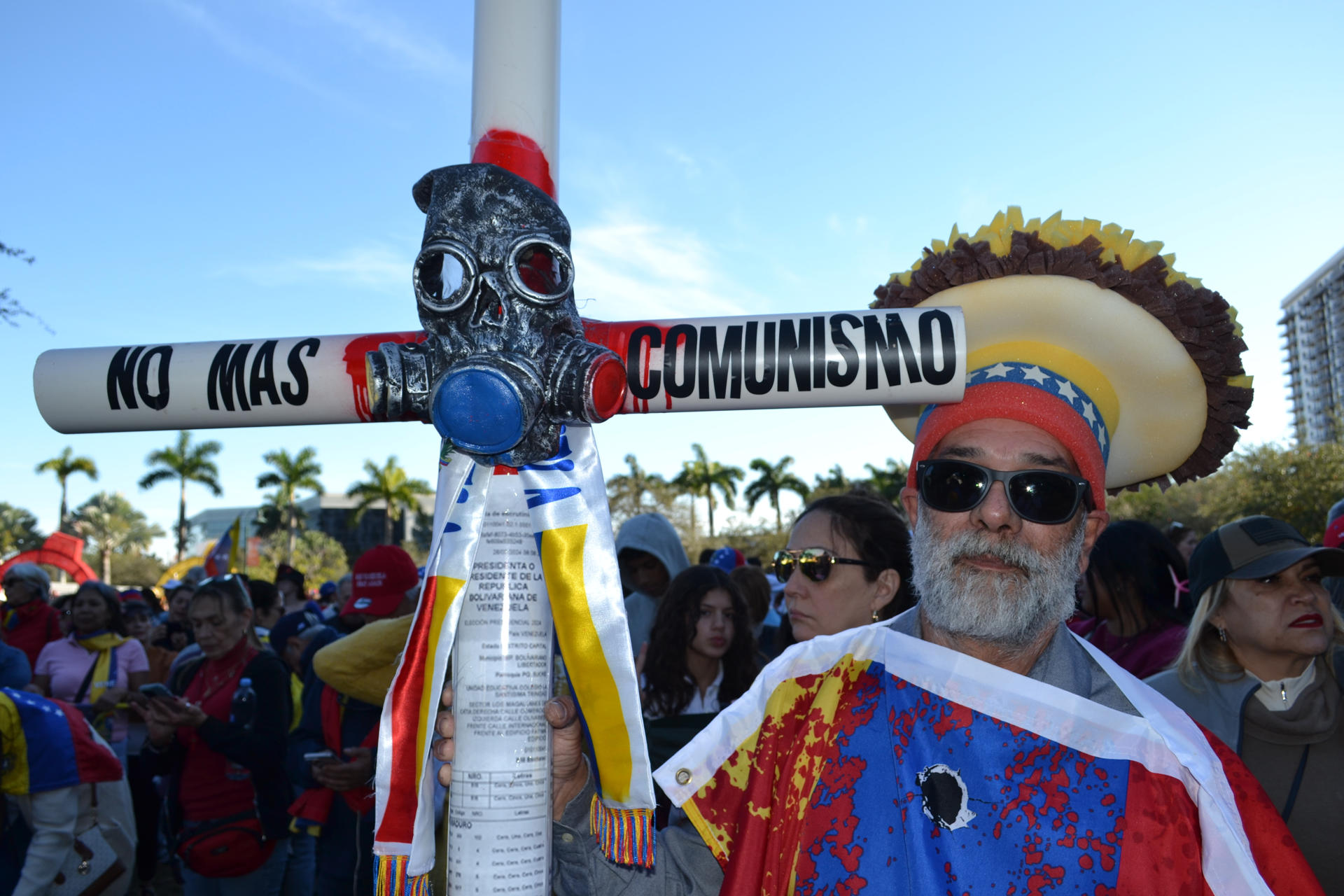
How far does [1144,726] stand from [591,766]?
99 cm

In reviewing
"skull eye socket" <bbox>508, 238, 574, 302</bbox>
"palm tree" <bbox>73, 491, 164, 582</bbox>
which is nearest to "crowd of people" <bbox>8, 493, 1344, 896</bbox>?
"skull eye socket" <bbox>508, 238, 574, 302</bbox>

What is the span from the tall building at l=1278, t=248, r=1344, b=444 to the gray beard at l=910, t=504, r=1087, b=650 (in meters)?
80.0

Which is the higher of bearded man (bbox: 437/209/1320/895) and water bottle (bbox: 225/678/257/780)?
bearded man (bbox: 437/209/1320/895)

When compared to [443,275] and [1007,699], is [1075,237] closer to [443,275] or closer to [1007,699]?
[1007,699]

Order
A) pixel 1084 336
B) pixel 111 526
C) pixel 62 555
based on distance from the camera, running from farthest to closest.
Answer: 1. pixel 111 526
2. pixel 62 555
3. pixel 1084 336

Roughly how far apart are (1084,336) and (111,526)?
6338 cm

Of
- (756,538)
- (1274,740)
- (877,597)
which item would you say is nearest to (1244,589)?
(1274,740)

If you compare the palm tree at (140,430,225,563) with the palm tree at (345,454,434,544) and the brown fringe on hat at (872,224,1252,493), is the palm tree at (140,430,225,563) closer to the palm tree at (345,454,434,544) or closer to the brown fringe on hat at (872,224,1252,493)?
the palm tree at (345,454,434,544)

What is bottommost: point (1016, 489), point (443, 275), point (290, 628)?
point (290, 628)

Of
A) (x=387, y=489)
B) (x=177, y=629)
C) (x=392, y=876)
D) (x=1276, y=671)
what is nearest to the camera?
(x=392, y=876)

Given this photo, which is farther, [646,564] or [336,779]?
[646,564]

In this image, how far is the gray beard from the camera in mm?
1811

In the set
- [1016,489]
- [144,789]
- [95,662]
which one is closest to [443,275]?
[1016,489]

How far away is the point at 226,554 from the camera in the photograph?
18.6ft
